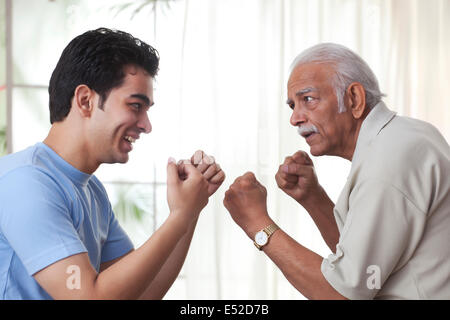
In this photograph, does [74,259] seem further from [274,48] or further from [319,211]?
[274,48]

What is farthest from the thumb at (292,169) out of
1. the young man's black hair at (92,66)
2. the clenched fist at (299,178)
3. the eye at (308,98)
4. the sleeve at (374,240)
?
the young man's black hair at (92,66)

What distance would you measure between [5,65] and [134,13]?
2.54ft

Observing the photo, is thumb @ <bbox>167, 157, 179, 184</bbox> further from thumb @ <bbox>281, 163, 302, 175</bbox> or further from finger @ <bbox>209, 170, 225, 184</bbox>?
thumb @ <bbox>281, 163, 302, 175</bbox>

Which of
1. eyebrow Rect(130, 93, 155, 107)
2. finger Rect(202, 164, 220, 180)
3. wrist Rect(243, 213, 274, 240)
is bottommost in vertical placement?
wrist Rect(243, 213, 274, 240)

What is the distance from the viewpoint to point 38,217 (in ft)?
3.64

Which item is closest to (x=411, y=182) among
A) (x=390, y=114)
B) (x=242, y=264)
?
(x=390, y=114)

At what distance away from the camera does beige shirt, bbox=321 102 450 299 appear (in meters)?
1.22

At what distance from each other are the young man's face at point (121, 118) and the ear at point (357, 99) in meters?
Answer: 0.53

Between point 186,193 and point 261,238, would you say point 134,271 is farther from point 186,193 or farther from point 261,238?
point 261,238

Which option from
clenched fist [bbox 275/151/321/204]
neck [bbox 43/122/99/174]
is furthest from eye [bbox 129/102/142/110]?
clenched fist [bbox 275/151/321/204]

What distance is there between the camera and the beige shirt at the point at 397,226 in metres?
1.22

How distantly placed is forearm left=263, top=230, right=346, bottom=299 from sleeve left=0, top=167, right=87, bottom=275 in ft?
1.55

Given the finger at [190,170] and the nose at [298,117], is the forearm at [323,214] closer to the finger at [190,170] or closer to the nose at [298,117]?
the nose at [298,117]

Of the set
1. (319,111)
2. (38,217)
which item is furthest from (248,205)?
(38,217)
